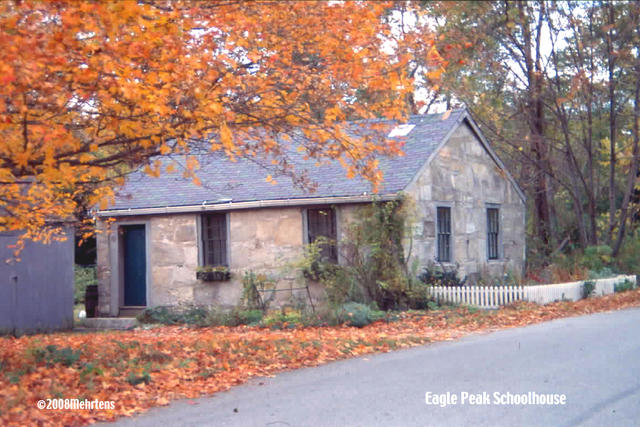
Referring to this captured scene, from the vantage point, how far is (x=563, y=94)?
25875mm

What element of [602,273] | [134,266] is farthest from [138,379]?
[602,273]

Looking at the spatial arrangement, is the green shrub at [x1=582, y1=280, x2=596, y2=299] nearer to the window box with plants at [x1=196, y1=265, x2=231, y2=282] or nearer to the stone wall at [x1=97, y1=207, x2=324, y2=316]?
the stone wall at [x1=97, y1=207, x2=324, y2=316]

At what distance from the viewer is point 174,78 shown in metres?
9.11

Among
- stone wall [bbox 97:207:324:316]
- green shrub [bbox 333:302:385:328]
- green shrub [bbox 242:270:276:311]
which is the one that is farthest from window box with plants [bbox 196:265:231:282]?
green shrub [bbox 333:302:385:328]

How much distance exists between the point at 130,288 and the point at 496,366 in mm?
13695

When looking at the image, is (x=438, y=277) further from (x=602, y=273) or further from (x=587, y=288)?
(x=602, y=273)

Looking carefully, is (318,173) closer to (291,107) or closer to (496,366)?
(291,107)

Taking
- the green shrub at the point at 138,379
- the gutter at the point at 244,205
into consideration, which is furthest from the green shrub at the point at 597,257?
the green shrub at the point at 138,379

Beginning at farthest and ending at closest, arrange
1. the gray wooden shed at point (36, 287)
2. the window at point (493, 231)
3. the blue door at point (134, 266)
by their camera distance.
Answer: the window at point (493, 231) → the blue door at point (134, 266) → the gray wooden shed at point (36, 287)

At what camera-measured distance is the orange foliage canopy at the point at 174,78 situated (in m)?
8.16

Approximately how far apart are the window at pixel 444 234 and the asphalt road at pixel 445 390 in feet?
27.3

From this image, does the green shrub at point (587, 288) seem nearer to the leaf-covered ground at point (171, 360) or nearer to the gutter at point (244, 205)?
the leaf-covered ground at point (171, 360)

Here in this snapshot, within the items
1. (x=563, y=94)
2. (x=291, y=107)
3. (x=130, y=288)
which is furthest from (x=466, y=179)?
(x=291, y=107)

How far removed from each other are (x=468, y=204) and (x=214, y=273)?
719cm
